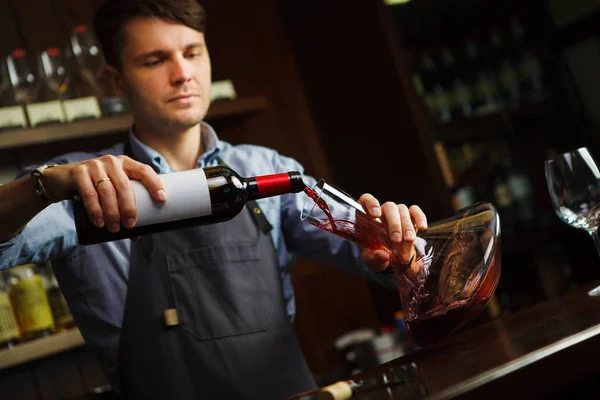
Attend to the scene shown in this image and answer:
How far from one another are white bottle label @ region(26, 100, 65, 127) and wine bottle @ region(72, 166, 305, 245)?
1.10 meters

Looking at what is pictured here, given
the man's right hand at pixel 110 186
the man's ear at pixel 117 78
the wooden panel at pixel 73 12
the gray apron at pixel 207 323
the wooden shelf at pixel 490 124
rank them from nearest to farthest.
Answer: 1. the man's right hand at pixel 110 186
2. the gray apron at pixel 207 323
3. the man's ear at pixel 117 78
4. the wooden panel at pixel 73 12
5. the wooden shelf at pixel 490 124

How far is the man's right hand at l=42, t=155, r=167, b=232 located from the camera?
872 mm

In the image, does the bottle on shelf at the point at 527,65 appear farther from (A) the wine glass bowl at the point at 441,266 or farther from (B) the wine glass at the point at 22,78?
(A) the wine glass bowl at the point at 441,266

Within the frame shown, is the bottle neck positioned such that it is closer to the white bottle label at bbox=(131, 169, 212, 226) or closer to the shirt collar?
the white bottle label at bbox=(131, 169, 212, 226)

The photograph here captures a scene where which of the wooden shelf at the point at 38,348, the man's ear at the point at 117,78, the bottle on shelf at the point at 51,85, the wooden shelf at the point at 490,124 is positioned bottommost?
the wooden shelf at the point at 38,348

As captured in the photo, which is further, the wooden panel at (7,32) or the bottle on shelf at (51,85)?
the wooden panel at (7,32)

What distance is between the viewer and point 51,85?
1.99 meters

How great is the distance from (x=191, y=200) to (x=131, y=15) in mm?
762

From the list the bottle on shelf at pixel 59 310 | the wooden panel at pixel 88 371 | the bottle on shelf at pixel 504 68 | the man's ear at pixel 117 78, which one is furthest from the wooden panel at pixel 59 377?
the bottle on shelf at pixel 504 68

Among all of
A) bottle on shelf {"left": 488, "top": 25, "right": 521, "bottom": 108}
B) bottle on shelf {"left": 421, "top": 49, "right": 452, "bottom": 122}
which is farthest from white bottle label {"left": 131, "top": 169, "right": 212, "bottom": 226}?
bottle on shelf {"left": 488, "top": 25, "right": 521, "bottom": 108}

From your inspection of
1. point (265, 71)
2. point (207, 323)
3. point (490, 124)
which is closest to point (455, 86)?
point (490, 124)

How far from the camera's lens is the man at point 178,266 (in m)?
1.37

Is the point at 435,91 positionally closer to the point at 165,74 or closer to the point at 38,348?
the point at 165,74

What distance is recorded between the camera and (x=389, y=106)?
7.86 feet
